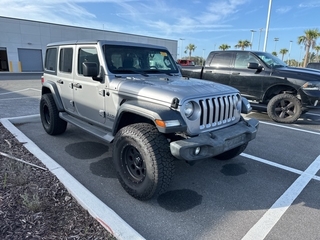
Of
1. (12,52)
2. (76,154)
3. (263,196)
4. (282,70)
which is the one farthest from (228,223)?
(12,52)

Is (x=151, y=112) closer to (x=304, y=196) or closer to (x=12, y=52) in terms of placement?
(x=304, y=196)

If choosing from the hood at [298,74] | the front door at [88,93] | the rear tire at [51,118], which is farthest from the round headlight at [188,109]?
the hood at [298,74]

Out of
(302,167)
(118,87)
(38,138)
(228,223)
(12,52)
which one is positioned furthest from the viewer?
(12,52)

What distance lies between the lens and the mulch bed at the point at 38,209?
2211 millimetres

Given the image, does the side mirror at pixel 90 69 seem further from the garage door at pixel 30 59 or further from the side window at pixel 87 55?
the garage door at pixel 30 59

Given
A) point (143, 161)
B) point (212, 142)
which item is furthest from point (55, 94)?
point (212, 142)

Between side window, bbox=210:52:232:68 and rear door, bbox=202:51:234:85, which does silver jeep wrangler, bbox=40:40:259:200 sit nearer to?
rear door, bbox=202:51:234:85

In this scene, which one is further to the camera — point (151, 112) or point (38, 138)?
point (38, 138)

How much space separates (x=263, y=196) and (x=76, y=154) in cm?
306

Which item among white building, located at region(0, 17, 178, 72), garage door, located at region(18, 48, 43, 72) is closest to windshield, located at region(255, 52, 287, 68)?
white building, located at region(0, 17, 178, 72)

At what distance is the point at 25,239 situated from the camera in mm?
2119

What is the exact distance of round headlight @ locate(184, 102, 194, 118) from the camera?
8.98 ft

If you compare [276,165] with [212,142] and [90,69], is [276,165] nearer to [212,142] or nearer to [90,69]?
[212,142]

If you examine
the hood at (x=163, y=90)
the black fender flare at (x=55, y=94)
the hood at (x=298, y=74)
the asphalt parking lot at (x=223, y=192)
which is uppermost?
the hood at (x=298, y=74)
